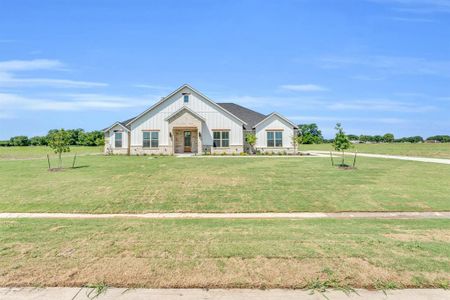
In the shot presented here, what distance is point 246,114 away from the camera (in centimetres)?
3959

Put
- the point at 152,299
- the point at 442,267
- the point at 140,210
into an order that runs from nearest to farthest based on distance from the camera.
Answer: the point at 152,299, the point at 442,267, the point at 140,210

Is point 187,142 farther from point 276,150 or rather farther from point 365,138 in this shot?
point 365,138

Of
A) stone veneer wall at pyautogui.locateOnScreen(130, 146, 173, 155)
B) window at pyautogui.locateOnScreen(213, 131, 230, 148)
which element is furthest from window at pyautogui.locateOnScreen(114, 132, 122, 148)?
window at pyautogui.locateOnScreen(213, 131, 230, 148)

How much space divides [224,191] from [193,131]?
2153 centimetres

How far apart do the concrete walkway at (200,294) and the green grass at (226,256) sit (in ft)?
0.47

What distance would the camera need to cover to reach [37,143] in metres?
66.2

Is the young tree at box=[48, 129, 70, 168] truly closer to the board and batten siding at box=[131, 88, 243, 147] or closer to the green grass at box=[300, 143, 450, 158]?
the board and batten siding at box=[131, 88, 243, 147]

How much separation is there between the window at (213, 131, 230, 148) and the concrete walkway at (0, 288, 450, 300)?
29919mm

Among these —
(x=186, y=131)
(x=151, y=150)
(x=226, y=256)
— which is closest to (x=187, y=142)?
(x=186, y=131)

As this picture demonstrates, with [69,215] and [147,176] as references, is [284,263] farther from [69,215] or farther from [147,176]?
[147,176]

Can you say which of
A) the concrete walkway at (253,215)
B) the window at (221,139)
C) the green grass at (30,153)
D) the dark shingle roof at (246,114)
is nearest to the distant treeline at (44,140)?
the green grass at (30,153)

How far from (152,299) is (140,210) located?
301 inches

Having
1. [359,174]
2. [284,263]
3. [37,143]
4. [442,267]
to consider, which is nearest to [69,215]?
[284,263]

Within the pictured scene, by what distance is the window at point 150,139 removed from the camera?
112 ft
